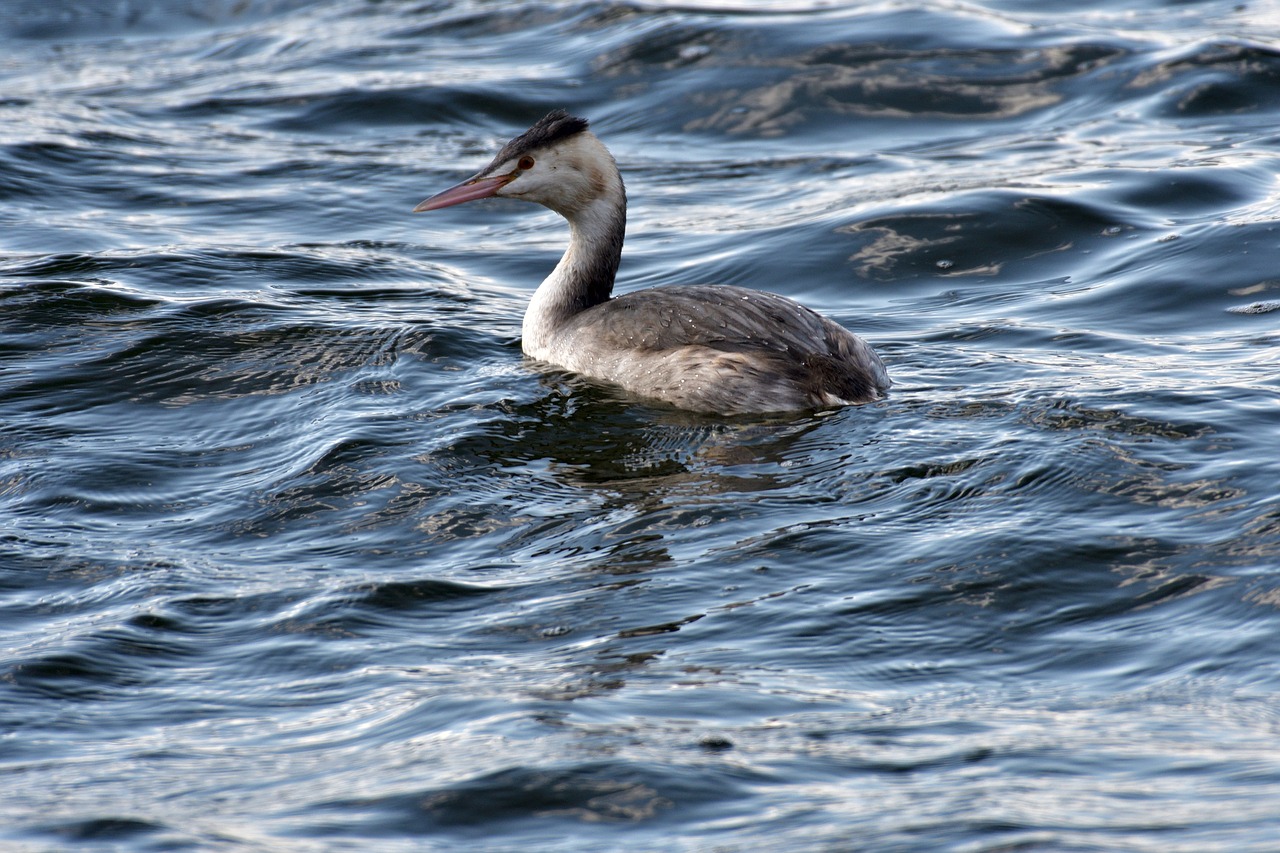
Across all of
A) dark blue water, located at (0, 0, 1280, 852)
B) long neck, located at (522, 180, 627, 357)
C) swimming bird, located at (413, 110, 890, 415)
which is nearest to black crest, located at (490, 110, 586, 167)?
swimming bird, located at (413, 110, 890, 415)

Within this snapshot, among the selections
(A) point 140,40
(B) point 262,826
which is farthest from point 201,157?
(B) point 262,826

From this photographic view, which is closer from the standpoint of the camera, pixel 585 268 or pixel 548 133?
pixel 548 133

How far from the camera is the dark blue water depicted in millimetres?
4418

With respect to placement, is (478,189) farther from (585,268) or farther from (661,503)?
(661,503)

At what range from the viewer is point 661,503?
21.1 ft

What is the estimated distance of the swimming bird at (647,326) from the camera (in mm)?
7371

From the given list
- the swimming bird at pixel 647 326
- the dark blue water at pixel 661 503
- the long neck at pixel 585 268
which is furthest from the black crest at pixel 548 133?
the dark blue water at pixel 661 503

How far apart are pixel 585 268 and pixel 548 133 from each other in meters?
0.75

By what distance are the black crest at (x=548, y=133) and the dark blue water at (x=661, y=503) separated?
3.60 feet

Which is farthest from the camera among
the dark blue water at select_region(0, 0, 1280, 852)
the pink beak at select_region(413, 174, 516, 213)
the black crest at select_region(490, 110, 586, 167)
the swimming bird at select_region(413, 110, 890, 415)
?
the pink beak at select_region(413, 174, 516, 213)

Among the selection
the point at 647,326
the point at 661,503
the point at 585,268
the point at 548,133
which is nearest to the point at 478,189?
the point at 548,133

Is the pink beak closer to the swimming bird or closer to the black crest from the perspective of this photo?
the swimming bird

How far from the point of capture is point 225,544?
6215mm

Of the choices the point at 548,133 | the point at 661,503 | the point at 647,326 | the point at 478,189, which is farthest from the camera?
the point at 478,189
